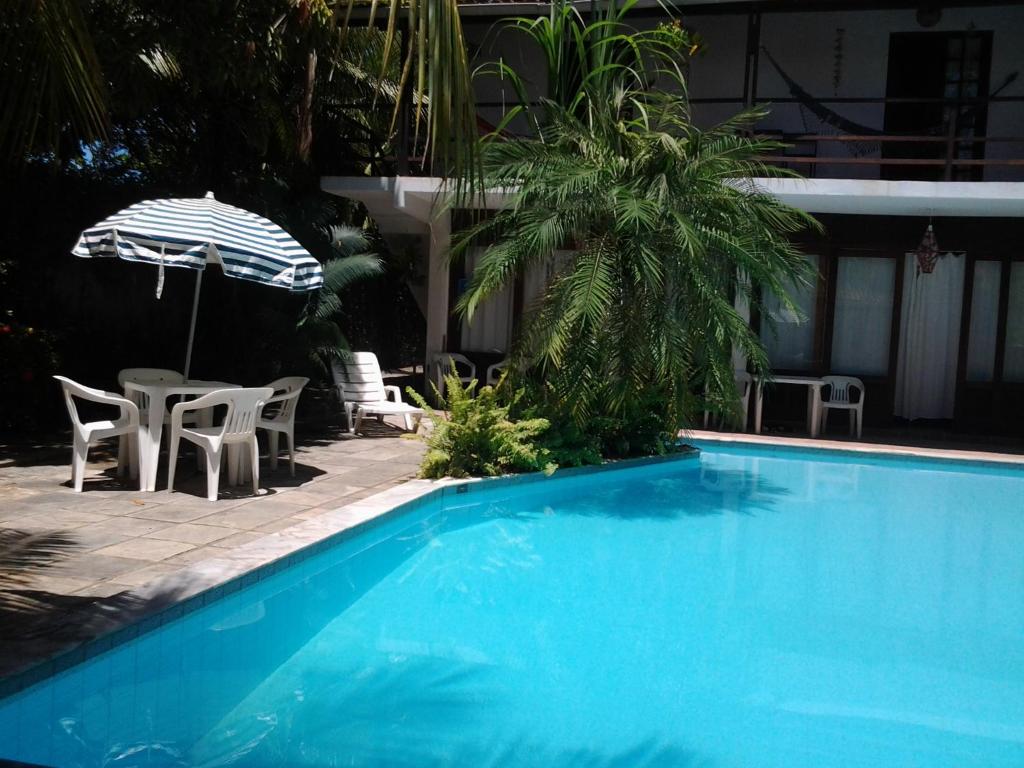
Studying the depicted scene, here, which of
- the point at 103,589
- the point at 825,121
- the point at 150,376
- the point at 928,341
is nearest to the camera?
the point at 103,589

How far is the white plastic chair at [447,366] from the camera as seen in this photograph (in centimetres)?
1326

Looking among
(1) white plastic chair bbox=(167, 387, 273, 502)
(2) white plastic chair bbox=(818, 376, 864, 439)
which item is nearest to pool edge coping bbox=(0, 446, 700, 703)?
(1) white plastic chair bbox=(167, 387, 273, 502)

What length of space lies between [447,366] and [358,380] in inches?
124

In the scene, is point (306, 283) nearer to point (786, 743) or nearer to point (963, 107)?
point (786, 743)

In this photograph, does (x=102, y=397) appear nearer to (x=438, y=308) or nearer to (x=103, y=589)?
(x=103, y=589)

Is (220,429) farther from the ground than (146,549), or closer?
farther from the ground

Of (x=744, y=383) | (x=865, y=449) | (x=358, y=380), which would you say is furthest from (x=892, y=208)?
(x=358, y=380)

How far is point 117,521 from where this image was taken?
568 cm

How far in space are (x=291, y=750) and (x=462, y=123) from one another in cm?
252

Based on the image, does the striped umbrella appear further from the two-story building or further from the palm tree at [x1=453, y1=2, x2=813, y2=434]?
the two-story building

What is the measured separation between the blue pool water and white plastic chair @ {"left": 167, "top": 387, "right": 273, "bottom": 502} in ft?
3.94

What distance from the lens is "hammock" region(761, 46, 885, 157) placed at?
13117 mm

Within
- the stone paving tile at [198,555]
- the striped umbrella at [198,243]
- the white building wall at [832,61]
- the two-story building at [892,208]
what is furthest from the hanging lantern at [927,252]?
the stone paving tile at [198,555]

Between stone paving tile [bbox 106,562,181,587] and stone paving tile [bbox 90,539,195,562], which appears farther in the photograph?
stone paving tile [bbox 90,539,195,562]
